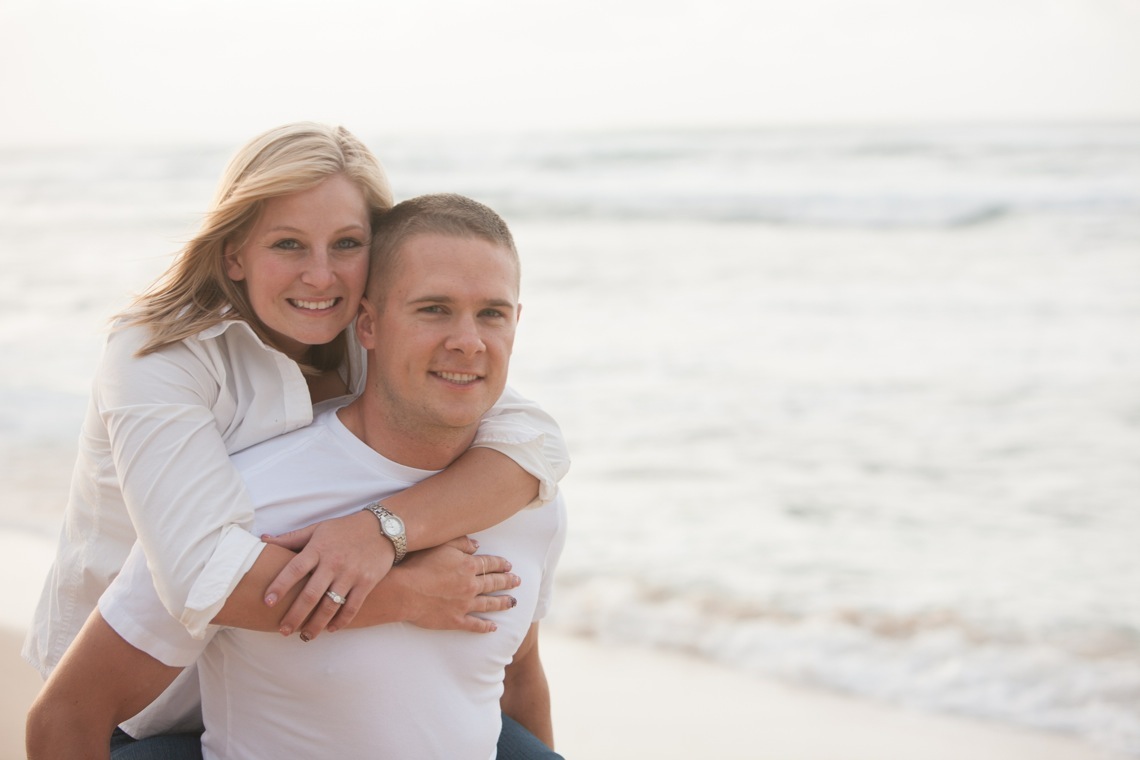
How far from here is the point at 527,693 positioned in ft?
9.15

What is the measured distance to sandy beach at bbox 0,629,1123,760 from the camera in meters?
3.95

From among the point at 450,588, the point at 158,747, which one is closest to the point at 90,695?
the point at 158,747

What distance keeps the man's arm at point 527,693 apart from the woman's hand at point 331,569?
0.71 metres

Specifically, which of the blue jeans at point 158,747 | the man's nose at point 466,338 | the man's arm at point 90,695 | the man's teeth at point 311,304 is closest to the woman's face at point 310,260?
the man's teeth at point 311,304

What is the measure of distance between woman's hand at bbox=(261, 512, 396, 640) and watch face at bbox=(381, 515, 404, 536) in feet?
0.05

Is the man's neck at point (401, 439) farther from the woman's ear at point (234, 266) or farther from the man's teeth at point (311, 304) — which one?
the woman's ear at point (234, 266)

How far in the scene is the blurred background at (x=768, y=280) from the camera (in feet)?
18.2

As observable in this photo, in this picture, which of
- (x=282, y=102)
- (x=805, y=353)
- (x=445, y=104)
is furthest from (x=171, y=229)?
(x=805, y=353)

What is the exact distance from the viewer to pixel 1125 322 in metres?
11.6

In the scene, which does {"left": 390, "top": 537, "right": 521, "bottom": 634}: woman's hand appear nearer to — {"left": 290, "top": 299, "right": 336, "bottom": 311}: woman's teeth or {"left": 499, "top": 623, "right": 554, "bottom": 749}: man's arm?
{"left": 499, "top": 623, "right": 554, "bottom": 749}: man's arm

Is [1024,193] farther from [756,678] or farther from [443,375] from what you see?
[443,375]

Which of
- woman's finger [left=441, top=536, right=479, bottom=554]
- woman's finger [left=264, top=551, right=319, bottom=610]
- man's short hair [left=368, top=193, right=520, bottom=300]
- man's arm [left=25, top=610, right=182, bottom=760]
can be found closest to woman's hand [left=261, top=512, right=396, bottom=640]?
woman's finger [left=264, top=551, right=319, bottom=610]

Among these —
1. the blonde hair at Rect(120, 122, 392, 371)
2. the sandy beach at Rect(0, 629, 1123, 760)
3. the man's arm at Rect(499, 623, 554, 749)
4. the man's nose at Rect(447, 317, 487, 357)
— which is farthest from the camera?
the sandy beach at Rect(0, 629, 1123, 760)

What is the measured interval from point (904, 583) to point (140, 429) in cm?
463
